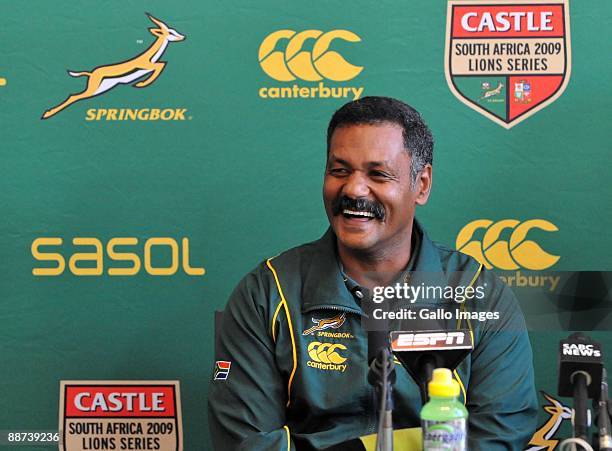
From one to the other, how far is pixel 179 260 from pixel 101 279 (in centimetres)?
21

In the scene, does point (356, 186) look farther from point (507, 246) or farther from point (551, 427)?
point (551, 427)

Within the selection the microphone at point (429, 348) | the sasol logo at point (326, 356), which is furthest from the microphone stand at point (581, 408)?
the sasol logo at point (326, 356)

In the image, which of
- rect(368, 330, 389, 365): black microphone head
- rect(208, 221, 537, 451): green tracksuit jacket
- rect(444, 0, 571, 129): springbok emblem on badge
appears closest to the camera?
rect(368, 330, 389, 365): black microphone head

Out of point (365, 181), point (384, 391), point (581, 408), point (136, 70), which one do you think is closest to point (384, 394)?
Result: point (384, 391)

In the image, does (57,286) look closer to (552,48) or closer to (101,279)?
(101,279)

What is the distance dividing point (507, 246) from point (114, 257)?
995 mm

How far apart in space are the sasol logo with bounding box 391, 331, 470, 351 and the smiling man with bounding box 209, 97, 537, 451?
1.45 feet

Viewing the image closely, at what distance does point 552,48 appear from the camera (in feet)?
6.94

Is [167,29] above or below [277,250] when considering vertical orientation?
above

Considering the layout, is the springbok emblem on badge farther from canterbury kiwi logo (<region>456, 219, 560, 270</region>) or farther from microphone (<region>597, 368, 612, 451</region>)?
microphone (<region>597, 368, 612, 451</region>)

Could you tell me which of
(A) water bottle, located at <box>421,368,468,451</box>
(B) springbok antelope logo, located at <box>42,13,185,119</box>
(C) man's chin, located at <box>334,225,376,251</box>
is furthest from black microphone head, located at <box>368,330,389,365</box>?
(B) springbok antelope logo, located at <box>42,13,185,119</box>

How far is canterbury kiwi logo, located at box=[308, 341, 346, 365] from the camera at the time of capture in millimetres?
1671

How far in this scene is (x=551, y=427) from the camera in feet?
7.02

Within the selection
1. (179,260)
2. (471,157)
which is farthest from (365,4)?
(179,260)
